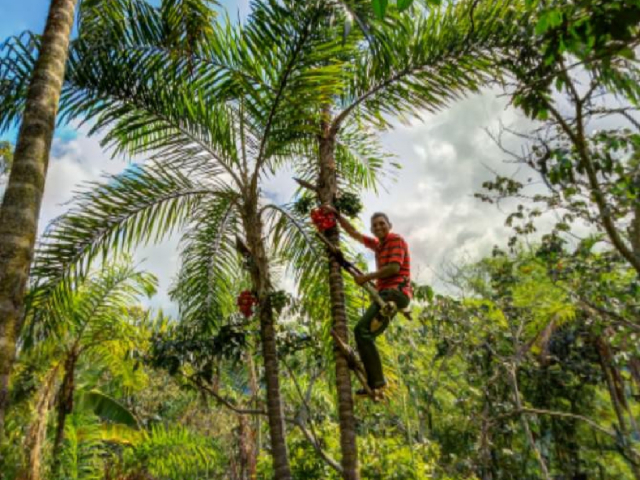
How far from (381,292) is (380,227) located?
71 cm

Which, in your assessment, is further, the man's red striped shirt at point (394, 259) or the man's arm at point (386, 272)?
the man's red striped shirt at point (394, 259)

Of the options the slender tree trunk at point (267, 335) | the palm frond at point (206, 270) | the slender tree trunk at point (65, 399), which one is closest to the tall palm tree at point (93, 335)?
the slender tree trunk at point (65, 399)

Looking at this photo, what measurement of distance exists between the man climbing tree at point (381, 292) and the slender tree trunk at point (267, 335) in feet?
3.15

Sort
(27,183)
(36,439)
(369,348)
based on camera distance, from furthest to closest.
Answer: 1. (36,439)
2. (369,348)
3. (27,183)

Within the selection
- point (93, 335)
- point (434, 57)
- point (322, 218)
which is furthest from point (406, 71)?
point (93, 335)

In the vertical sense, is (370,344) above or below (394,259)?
below

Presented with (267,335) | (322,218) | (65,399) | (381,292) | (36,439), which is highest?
(322,218)

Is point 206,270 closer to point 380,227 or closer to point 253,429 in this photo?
point 380,227

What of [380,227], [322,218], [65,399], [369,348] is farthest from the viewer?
[65,399]

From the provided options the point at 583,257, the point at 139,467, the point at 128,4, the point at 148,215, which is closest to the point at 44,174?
the point at 148,215

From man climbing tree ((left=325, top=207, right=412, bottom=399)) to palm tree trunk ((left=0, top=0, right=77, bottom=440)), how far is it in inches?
95.8

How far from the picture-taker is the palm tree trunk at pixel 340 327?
4305mm

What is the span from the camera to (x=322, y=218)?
4516 millimetres

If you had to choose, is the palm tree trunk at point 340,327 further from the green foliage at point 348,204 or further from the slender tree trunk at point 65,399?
the slender tree trunk at point 65,399
